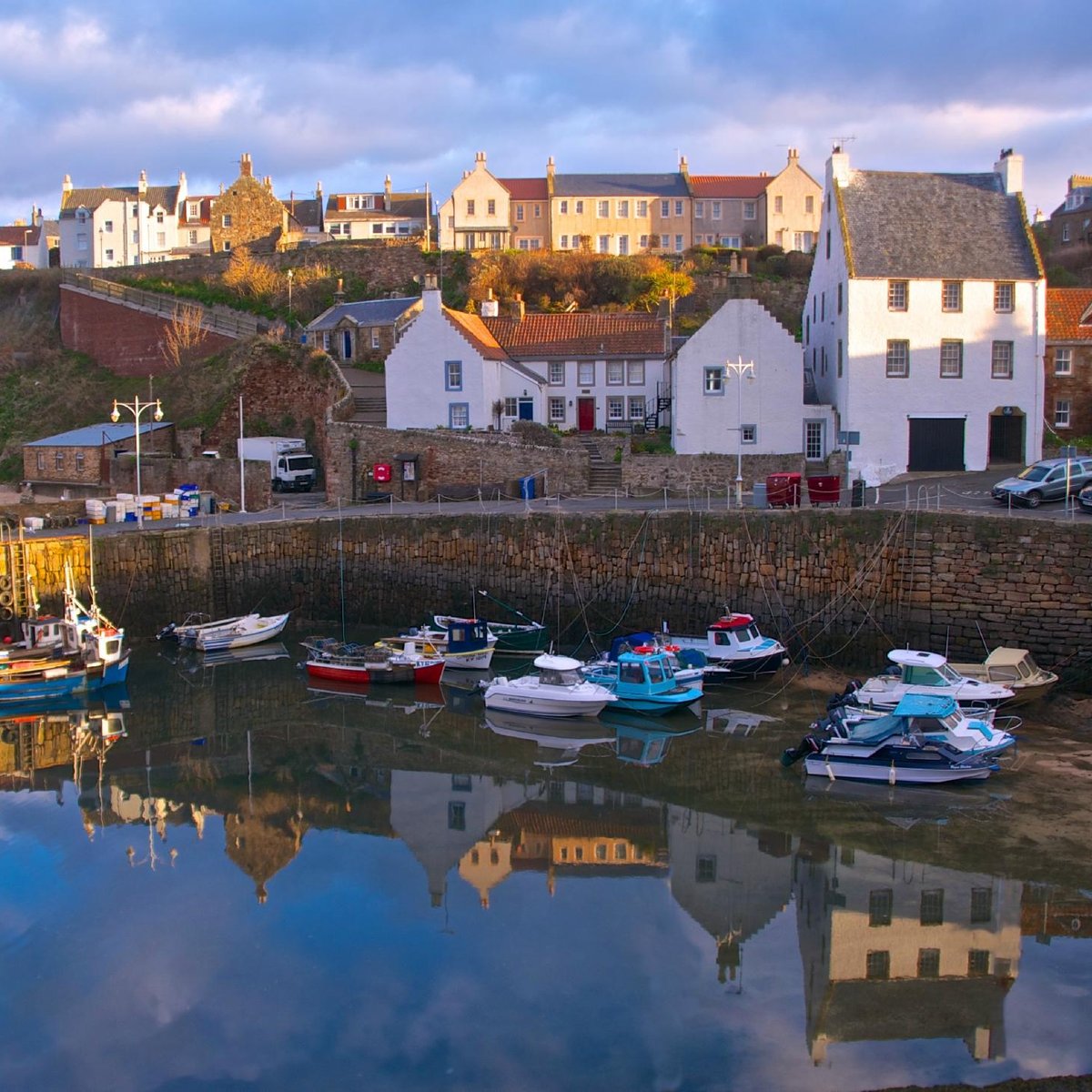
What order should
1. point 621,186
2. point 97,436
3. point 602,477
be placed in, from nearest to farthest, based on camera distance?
point 602,477
point 97,436
point 621,186

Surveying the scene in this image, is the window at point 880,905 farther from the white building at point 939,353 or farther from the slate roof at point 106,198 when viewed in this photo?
the slate roof at point 106,198

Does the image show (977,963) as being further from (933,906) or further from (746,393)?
(746,393)

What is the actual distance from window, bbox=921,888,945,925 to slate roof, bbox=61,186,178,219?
68164mm

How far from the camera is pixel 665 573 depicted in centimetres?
2931

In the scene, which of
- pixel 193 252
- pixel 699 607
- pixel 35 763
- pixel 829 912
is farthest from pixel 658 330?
pixel 193 252

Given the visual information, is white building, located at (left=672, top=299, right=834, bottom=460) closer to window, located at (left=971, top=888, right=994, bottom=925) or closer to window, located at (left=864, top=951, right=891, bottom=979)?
window, located at (left=971, top=888, right=994, bottom=925)

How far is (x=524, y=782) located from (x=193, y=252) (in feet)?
190

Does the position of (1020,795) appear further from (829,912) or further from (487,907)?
(487,907)

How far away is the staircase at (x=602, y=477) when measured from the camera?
3506 centimetres

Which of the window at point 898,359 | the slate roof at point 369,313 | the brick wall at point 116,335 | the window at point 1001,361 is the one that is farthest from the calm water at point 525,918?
the brick wall at point 116,335

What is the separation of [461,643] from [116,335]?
3270 cm

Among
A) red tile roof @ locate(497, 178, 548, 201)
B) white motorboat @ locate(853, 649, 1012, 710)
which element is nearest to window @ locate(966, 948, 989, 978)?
white motorboat @ locate(853, 649, 1012, 710)

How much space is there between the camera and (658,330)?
4016 centimetres

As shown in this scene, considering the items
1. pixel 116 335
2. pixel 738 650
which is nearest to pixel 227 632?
pixel 738 650
